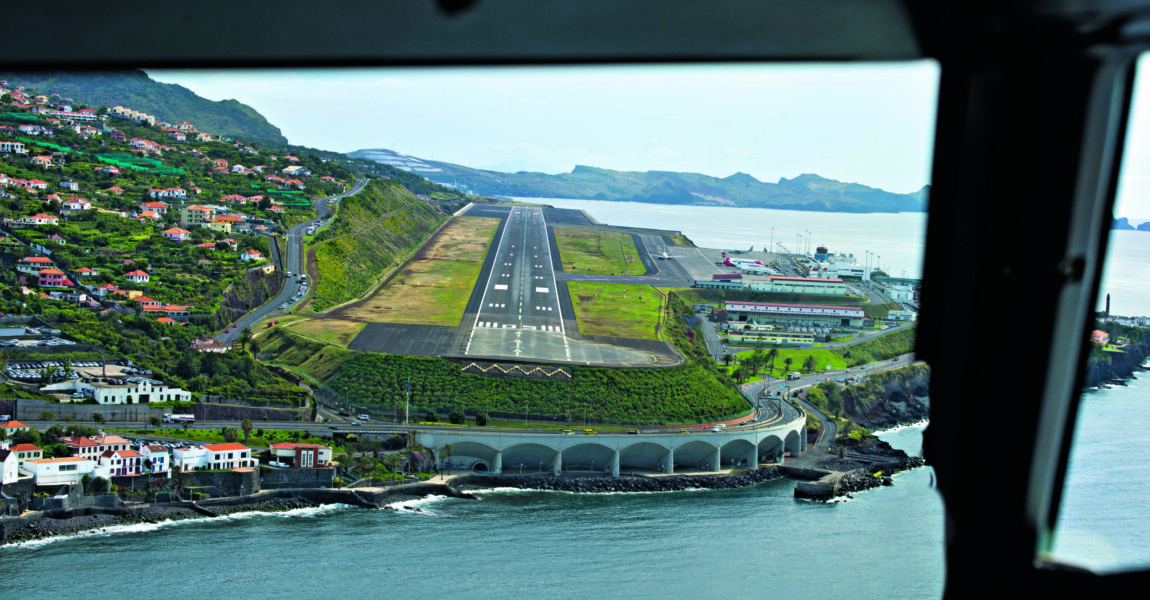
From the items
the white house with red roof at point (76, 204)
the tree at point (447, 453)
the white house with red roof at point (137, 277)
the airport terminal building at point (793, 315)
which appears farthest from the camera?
the white house with red roof at point (76, 204)

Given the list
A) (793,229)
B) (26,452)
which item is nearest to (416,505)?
(26,452)


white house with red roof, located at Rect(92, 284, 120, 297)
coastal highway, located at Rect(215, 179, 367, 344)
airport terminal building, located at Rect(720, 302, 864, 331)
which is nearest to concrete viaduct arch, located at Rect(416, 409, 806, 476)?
coastal highway, located at Rect(215, 179, 367, 344)

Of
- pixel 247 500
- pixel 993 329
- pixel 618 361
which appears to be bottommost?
pixel 247 500

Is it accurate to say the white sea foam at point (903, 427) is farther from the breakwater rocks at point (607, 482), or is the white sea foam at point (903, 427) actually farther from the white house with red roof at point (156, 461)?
the white house with red roof at point (156, 461)

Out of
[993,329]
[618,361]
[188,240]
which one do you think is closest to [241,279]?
[188,240]

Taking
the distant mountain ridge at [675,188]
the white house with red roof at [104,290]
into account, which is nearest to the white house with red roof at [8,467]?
the white house with red roof at [104,290]

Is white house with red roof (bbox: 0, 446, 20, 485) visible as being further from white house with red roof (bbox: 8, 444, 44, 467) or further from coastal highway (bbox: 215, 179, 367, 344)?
coastal highway (bbox: 215, 179, 367, 344)

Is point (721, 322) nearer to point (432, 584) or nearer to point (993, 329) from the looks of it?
point (432, 584)
